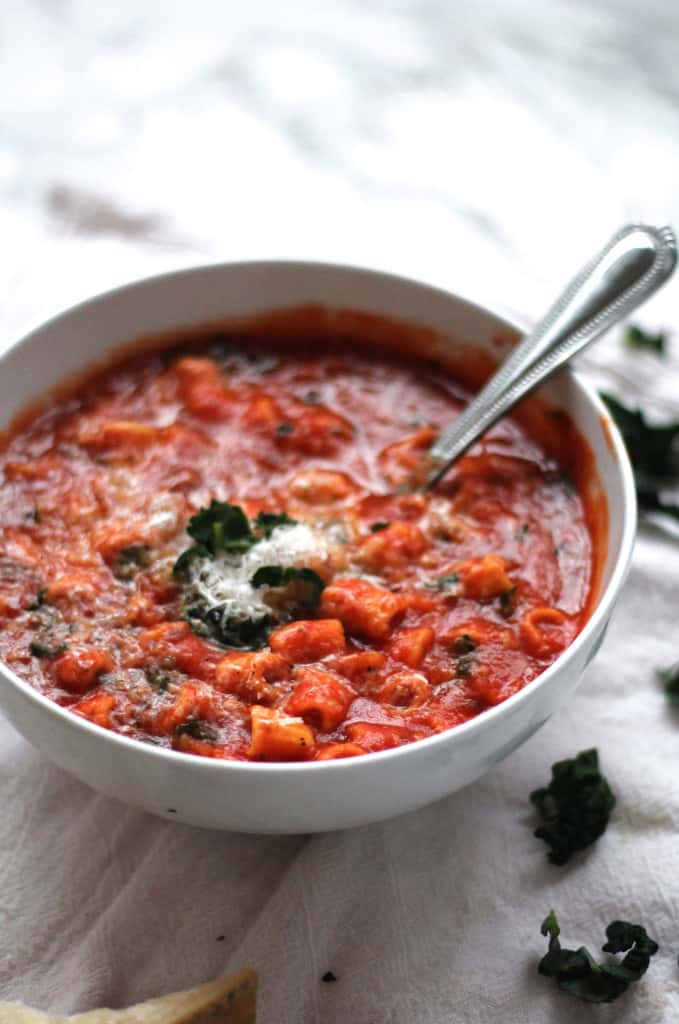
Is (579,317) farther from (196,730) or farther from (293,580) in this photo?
(196,730)

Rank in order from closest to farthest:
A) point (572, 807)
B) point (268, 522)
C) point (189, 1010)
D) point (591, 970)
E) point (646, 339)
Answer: point (189, 1010) → point (591, 970) → point (572, 807) → point (268, 522) → point (646, 339)

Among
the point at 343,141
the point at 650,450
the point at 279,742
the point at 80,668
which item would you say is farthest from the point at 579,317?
the point at 343,141

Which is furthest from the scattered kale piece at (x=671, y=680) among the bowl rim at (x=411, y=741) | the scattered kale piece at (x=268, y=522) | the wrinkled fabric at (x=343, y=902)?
the scattered kale piece at (x=268, y=522)

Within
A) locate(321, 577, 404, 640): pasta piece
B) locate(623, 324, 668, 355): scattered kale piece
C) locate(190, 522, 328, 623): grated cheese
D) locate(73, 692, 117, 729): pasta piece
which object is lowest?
locate(623, 324, 668, 355): scattered kale piece

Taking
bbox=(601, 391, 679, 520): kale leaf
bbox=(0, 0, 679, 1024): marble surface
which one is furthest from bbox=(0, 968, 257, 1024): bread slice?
bbox=(0, 0, 679, 1024): marble surface

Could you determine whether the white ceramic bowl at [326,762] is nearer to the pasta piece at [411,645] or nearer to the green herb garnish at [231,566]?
the pasta piece at [411,645]

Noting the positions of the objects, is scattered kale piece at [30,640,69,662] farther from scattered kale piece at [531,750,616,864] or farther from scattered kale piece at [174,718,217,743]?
scattered kale piece at [531,750,616,864]

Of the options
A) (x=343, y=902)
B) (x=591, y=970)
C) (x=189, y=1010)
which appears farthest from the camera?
(x=343, y=902)
